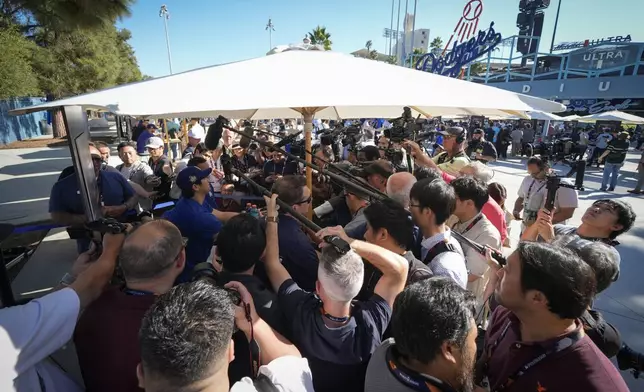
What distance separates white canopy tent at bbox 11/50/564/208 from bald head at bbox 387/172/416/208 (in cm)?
80

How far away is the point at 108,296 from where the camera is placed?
1.53 metres

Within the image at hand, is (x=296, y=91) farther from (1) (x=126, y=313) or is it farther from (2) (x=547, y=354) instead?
(2) (x=547, y=354)

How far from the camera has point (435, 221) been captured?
7.43 feet

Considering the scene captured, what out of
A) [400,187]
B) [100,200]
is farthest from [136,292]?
[100,200]

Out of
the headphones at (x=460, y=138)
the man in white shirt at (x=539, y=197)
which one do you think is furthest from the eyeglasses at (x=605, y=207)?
the headphones at (x=460, y=138)

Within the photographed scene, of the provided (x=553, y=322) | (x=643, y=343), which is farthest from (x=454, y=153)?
(x=553, y=322)

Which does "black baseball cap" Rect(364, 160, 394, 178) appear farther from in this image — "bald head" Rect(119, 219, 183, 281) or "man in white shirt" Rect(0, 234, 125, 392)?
"man in white shirt" Rect(0, 234, 125, 392)

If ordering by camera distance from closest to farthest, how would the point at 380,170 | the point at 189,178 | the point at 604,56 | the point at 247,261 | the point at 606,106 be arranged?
1. the point at 247,261
2. the point at 189,178
3. the point at 380,170
4. the point at 604,56
5. the point at 606,106

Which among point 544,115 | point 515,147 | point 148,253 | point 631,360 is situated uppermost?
point 544,115

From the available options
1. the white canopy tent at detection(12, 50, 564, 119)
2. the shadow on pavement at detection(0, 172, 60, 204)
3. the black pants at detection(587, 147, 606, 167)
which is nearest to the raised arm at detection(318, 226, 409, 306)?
the white canopy tent at detection(12, 50, 564, 119)

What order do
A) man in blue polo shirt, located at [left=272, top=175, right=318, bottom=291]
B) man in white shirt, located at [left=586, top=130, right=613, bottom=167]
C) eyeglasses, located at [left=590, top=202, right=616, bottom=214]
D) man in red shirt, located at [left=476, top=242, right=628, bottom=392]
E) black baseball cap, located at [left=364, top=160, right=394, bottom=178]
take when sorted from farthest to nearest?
man in white shirt, located at [left=586, top=130, right=613, bottom=167], black baseball cap, located at [left=364, top=160, right=394, bottom=178], eyeglasses, located at [left=590, top=202, right=616, bottom=214], man in blue polo shirt, located at [left=272, top=175, right=318, bottom=291], man in red shirt, located at [left=476, top=242, right=628, bottom=392]

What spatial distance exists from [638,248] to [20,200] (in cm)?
1366

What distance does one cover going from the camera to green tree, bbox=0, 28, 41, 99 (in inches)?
522

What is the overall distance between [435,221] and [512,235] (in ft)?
17.0
